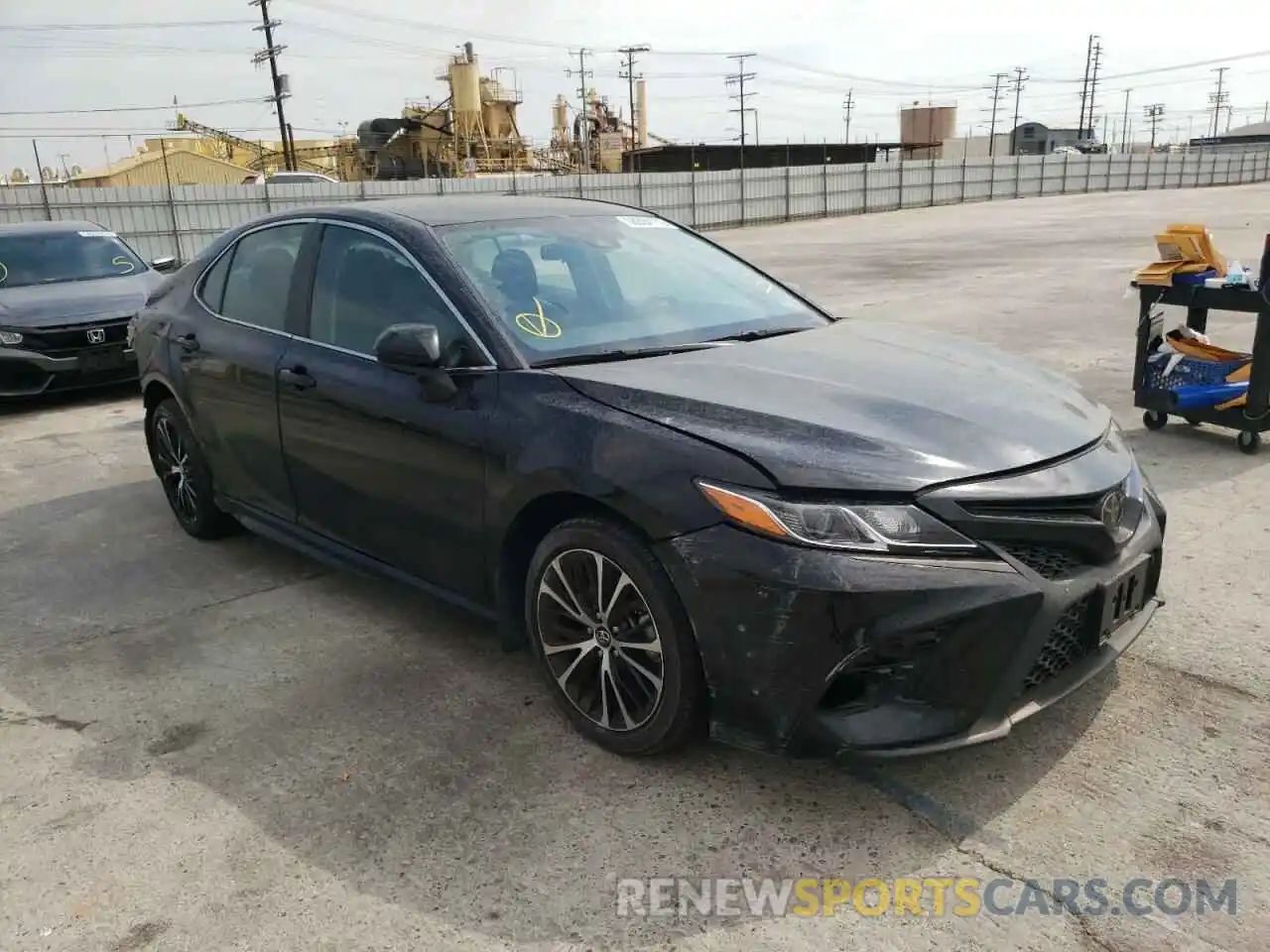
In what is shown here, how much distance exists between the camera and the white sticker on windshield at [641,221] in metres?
4.11

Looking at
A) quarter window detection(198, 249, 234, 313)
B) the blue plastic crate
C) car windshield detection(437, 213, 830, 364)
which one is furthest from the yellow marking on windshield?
the blue plastic crate

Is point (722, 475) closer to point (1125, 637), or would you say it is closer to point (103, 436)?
point (1125, 637)

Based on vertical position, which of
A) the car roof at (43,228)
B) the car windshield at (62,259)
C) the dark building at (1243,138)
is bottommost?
the car windshield at (62,259)

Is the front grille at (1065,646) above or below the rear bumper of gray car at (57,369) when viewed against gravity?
above

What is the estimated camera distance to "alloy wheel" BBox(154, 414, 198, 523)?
4.95m

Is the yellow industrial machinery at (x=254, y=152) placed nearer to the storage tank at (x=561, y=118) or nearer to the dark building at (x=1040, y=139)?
the storage tank at (x=561, y=118)

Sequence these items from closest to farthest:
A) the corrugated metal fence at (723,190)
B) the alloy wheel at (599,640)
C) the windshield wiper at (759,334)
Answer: the alloy wheel at (599,640) → the windshield wiper at (759,334) → the corrugated metal fence at (723,190)

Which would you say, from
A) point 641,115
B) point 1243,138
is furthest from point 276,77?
point 1243,138

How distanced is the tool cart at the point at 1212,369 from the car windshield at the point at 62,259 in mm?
8720

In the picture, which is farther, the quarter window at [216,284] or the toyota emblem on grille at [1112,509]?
the quarter window at [216,284]

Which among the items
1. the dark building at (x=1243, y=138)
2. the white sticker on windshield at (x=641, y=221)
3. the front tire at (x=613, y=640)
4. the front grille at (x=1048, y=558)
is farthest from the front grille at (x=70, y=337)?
the dark building at (x=1243, y=138)

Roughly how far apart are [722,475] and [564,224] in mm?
1735

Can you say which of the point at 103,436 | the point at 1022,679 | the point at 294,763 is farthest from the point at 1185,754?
the point at 103,436

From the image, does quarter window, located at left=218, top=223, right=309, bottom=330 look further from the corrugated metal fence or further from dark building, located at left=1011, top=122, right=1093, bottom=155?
dark building, located at left=1011, top=122, right=1093, bottom=155
